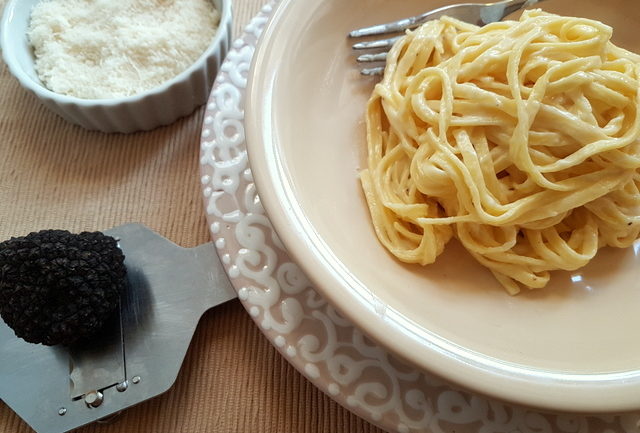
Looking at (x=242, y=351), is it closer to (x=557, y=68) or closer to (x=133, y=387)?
(x=133, y=387)

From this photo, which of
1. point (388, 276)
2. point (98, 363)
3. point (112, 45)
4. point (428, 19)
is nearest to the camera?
point (388, 276)

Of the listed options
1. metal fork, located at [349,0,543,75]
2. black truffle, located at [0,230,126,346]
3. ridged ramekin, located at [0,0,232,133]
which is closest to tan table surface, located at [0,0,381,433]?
ridged ramekin, located at [0,0,232,133]

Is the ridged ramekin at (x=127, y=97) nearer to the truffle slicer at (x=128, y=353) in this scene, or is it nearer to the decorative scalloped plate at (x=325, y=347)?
the decorative scalloped plate at (x=325, y=347)

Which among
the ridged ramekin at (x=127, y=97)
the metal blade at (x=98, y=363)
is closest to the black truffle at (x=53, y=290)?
the metal blade at (x=98, y=363)

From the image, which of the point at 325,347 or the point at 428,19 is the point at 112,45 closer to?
the point at 428,19

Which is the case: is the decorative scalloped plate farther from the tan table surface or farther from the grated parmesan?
the grated parmesan

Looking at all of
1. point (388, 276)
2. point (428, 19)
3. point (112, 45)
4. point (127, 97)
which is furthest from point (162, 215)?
point (428, 19)

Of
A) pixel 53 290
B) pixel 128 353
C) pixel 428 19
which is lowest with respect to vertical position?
pixel 128 353
